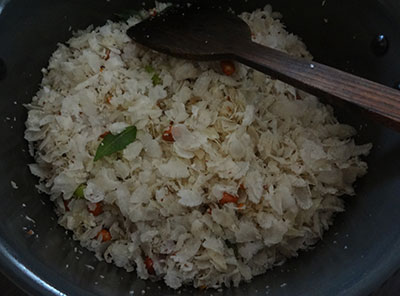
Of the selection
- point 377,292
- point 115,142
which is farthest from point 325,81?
point 377,292

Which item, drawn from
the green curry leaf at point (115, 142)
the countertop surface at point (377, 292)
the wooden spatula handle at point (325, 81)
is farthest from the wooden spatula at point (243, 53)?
the countertop surface at point (377, 292)

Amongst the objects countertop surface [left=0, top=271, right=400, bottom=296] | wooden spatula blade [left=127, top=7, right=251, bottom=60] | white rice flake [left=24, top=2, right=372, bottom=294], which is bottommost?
countertop surface [left=0, top=271, right=400, bottom=296]

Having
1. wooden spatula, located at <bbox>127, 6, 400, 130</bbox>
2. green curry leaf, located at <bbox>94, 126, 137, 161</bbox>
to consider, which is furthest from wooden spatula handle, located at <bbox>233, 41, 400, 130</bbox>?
green curry leaf, located at <bbox>94, 126, 137, 161</bbox>

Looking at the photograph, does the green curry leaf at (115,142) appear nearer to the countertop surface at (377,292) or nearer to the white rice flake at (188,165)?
the white rice flake at (188,165)

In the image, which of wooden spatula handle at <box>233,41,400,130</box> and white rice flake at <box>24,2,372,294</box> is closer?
wooden spatula handle at <box>233,41,400,130</box>

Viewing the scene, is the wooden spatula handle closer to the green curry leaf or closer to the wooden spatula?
the wooden spatula

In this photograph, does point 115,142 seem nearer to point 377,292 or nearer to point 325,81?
point 325,81

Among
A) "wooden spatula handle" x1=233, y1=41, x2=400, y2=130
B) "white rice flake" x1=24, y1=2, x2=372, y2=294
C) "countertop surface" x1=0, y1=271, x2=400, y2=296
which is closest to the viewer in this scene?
"wooden spatula handle" x1=233, y1=41, x2=400, y2=130
